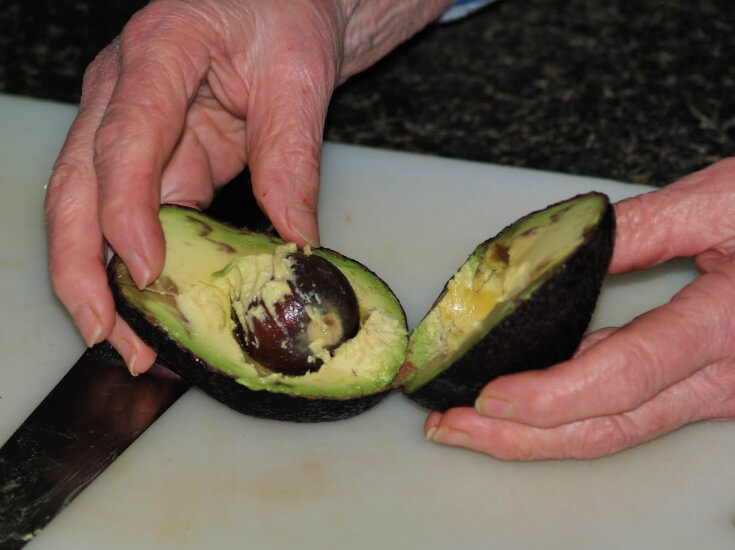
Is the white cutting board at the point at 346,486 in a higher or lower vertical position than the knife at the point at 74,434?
lower

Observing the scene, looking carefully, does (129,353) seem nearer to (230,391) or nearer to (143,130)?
(230,391)

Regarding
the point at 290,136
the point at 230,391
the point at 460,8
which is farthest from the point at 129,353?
the point at 460,8

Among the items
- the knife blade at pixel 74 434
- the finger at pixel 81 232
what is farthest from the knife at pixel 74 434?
the finger at pixel 81 232

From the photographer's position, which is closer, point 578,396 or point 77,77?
point 578,396

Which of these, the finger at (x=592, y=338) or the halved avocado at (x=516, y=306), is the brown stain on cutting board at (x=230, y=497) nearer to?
the halved avocado at (x=516, y=306)

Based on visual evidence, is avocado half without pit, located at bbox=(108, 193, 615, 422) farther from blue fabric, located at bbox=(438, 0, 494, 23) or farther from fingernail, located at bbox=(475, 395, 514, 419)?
blue fabric, located at bbox=(438, 0, 494, 23)

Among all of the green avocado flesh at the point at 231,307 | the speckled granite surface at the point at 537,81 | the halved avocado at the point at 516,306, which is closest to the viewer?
the halved avocado at the point at 516,306

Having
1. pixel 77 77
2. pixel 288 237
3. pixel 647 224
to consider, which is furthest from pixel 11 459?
pixel 77 77

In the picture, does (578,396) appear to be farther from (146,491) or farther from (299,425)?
(146,491)
